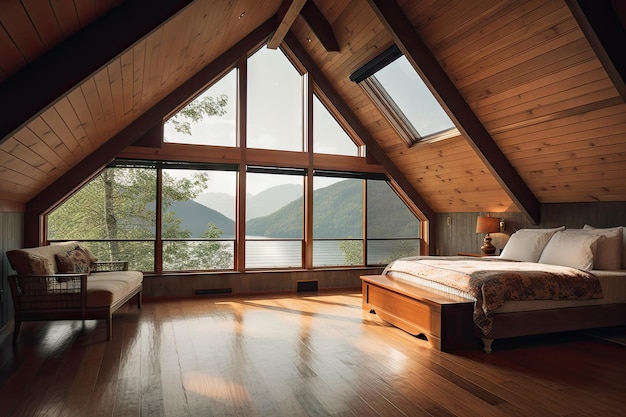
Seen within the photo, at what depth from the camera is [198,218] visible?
5.93 metres

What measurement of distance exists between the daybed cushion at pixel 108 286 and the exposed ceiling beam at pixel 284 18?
3.70 meters

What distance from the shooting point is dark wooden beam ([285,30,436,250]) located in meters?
6.41

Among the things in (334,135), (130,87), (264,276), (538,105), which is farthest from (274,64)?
(538,105)

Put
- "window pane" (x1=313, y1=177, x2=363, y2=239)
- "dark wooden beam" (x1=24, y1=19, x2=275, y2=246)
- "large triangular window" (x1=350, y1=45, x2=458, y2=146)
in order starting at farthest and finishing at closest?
"window pane" (x1=313, y1=177, x2=363, y2=239)
"large triangular window" (x1=350, y1=45, x2=458, y2=146)
"dark wooden beam" (x1=24, y1=19, x2=275, y2=246)

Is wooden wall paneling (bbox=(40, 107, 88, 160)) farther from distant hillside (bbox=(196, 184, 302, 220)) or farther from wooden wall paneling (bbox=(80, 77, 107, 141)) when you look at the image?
distant hillside (bbox=(196, 184, 302, 220))

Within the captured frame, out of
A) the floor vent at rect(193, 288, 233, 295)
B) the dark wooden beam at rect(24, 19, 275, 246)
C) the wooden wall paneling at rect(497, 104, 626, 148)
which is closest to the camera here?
the wooden wall paneling at rect(497, 104, 626, 148)

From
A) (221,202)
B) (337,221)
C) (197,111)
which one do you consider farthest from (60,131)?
(337,221)

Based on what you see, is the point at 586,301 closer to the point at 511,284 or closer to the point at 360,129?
the point at 511,284

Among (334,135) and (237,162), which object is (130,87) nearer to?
(237,162)

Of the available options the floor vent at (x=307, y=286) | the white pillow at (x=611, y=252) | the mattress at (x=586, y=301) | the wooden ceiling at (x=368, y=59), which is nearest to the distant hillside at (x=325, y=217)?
the floor vent at (x=307, y=286)

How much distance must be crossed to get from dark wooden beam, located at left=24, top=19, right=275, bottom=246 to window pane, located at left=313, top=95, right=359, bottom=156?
144 cm

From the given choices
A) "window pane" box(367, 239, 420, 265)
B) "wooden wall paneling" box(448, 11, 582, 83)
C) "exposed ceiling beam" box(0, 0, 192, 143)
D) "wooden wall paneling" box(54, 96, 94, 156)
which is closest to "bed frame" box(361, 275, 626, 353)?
"wooden wall paneling" box(448, 11, 582, 83)

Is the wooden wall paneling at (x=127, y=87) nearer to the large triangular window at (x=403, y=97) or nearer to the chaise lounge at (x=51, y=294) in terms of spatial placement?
the chaise lounge at (x=51, y=294)

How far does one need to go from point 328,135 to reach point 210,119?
6.37 ft
